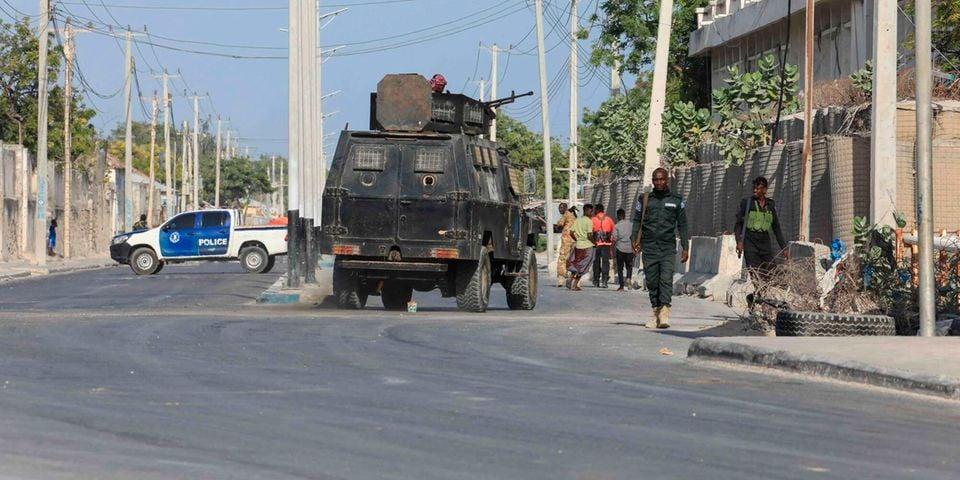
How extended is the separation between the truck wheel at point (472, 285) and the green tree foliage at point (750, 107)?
1113 cm

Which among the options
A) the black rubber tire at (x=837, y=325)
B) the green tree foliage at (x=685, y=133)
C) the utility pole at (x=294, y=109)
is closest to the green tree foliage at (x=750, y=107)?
the green tree foliage at (x=685, y=133)

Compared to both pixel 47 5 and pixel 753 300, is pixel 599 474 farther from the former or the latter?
pixel 47 5

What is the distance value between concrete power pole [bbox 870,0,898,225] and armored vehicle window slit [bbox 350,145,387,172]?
680cm

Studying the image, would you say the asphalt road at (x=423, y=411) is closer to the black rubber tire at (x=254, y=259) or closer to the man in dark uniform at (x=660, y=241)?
the man in dark uniform at (x=660, y=241)

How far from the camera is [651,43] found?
2392 inches

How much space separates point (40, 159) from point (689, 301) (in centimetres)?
2863

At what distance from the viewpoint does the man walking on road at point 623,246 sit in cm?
3331

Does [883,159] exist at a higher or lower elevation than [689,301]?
higher

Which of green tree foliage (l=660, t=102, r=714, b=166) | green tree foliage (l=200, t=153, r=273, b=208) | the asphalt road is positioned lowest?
the asphalt road

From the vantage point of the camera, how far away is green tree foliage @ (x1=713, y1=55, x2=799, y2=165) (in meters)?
33.0

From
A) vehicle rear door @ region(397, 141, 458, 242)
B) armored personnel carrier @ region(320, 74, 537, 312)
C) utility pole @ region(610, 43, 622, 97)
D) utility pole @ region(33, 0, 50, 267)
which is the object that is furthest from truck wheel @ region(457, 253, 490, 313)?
utility pole @ region(610, 43, 622, 97)

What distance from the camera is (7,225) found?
59719 millimetres

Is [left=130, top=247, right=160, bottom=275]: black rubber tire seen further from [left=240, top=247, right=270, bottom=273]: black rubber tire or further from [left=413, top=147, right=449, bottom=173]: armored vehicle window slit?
[left=413, top=147, right=449, bottom=173]: armored vehicle window slit

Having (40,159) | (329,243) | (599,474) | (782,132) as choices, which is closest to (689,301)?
(782,132)
